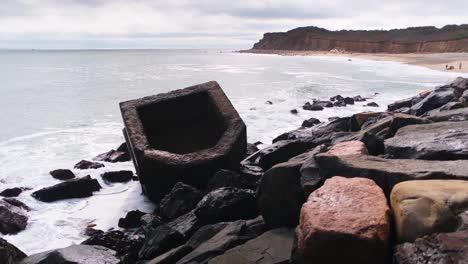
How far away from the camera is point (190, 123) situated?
678cm

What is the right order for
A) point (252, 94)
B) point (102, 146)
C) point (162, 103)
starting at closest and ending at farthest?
point (162, 103), point (102, 146), point (252, 94)

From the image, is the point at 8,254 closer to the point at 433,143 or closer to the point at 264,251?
the point at 264,251

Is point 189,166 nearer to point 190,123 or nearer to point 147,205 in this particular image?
point 147,205

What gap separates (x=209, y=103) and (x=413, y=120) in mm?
2804

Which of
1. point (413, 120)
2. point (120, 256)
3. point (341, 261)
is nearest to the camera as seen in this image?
point (341, 261)

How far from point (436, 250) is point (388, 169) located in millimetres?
988

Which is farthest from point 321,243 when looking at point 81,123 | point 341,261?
point 81,123

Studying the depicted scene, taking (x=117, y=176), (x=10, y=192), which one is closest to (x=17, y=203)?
(x=10, y=192)

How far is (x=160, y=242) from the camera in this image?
3662 mm

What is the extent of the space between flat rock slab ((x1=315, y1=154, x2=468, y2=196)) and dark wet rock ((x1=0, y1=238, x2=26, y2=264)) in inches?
94.6

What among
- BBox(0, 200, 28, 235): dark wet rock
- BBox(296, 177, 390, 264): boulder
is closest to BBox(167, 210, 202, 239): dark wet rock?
BBox(296, 177, 390, 264): boulder

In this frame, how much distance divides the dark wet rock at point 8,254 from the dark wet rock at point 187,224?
1.24 m

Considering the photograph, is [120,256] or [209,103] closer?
[120,256]

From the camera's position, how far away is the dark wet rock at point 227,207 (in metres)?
3.92
